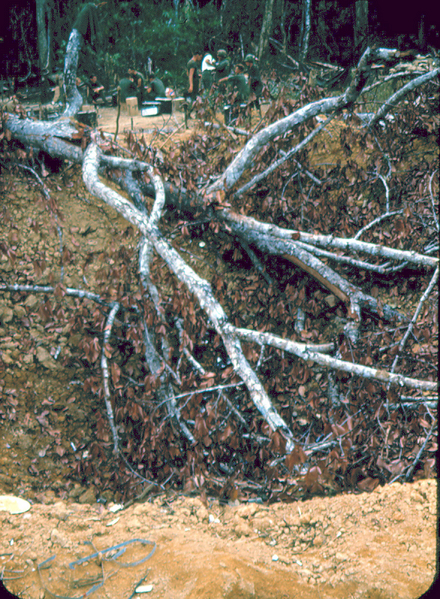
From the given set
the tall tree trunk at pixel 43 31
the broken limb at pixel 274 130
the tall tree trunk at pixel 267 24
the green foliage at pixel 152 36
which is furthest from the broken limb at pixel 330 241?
the tall tree trunk at pixel 43 31

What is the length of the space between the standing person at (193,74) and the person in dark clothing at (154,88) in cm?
20

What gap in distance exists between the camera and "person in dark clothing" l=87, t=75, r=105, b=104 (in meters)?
3.16

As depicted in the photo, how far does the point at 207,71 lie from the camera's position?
10.2 ft

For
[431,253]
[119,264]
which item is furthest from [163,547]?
[431,253]

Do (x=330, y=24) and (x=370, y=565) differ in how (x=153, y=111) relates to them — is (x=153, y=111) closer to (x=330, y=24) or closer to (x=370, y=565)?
(x=330, y=24)

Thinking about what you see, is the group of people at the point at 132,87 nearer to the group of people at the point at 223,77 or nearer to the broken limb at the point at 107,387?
the group of people at the point at 223,77

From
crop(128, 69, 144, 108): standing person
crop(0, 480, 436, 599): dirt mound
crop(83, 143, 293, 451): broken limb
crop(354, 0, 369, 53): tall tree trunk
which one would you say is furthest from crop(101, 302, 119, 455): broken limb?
crop(354, 0, 369, 53): tall tree trunk

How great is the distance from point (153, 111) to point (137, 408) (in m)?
2.27

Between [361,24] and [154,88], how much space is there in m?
1.45

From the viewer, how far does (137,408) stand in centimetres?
228

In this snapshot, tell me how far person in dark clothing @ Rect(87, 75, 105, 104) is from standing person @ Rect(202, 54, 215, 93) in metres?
0.74

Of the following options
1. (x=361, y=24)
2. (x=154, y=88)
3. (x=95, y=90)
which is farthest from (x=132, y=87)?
(x=361, y=24)

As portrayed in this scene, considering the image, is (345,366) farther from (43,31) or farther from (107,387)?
(43,31)

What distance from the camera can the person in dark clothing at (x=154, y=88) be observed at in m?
3.11
